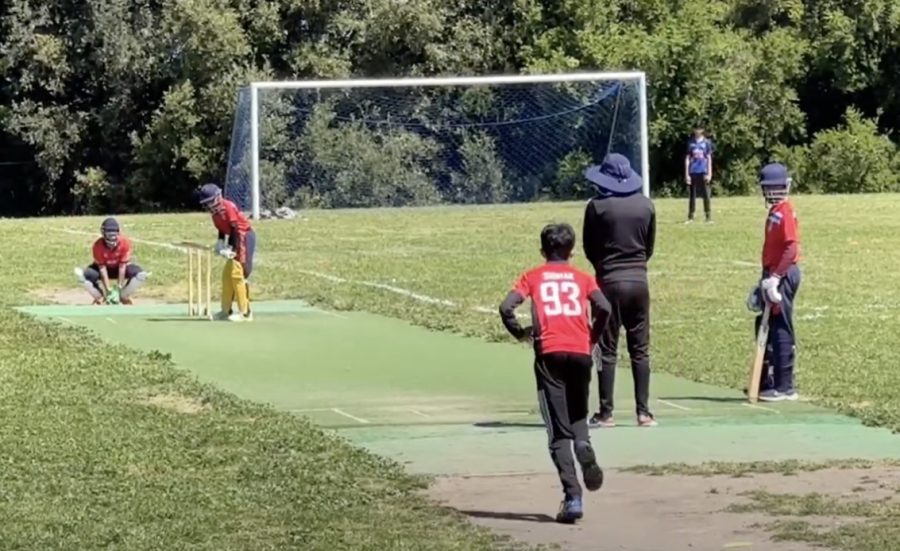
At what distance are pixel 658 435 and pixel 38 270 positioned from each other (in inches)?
580

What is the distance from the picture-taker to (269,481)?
10.0 m

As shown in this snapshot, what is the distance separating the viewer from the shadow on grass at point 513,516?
904 cm

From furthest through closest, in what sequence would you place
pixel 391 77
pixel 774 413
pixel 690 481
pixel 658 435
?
pixel 391 77 < pixel 774 413 < pixel 658 435 < pixel 690 481

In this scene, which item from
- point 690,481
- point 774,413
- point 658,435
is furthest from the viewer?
point 774,413

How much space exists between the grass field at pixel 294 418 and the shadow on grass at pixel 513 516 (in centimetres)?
19

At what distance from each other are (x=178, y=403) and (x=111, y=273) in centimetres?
854

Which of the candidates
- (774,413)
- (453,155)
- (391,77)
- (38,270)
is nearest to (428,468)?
(774,413)

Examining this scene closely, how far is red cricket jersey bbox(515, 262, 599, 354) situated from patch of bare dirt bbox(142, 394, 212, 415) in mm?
4043

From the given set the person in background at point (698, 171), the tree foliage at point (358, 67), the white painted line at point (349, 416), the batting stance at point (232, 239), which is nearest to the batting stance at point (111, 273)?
the batting stance at point (232, 239)

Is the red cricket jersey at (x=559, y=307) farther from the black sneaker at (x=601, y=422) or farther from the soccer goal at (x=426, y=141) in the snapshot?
the soccer goal at (x=426, y=141)

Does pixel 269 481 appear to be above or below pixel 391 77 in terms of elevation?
below

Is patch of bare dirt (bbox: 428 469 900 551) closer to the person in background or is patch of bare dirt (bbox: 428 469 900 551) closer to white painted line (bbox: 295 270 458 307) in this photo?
white painted line (bbox: 295 270 458 307)

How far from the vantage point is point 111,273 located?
69.6 ft

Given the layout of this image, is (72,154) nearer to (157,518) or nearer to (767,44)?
(767,44)
